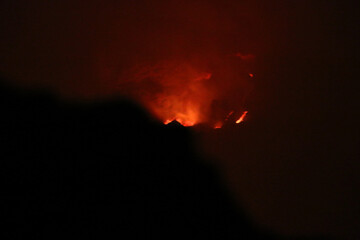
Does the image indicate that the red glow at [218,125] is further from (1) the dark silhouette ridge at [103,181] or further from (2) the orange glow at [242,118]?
(1) the dark silhouette ridge at [103,181]

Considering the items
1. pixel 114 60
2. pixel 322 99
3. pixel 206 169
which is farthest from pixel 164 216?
pixel 322 99

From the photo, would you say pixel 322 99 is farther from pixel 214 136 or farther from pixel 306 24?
pixel 214 136

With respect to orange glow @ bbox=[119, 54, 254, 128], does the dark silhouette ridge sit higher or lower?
lower

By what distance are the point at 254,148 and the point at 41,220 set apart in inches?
60.5

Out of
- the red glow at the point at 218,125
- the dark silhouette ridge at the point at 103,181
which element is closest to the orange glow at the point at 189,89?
the red glow at the point at 218,125

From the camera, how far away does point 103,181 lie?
5.69ft

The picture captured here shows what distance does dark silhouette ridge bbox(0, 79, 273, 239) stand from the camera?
1640 millimetres

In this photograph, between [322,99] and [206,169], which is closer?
[206,169]

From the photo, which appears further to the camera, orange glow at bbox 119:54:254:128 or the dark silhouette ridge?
orange glow at bbox 119:54:254:128

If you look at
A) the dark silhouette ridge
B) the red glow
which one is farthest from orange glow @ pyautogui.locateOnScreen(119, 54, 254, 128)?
the dark silhouette ridge

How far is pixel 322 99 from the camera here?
234cm

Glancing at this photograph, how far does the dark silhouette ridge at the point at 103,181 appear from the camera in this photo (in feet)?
5.38

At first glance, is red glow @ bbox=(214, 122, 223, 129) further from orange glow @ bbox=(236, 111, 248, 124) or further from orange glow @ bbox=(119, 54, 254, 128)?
orange glow @ bbox=(236, 111, 248, 124)

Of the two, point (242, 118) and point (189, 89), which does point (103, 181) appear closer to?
point (189, 89)
